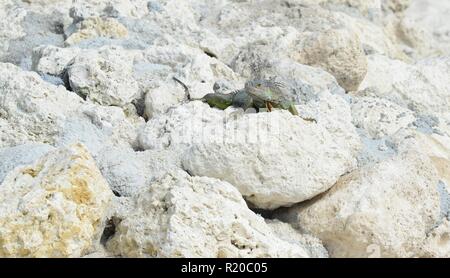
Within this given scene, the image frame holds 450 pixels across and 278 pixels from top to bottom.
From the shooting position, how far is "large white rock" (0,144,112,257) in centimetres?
321

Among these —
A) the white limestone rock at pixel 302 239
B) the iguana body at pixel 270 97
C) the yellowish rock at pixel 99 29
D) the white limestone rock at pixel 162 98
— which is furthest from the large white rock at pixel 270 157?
the yellowish rock at pixel 99 29

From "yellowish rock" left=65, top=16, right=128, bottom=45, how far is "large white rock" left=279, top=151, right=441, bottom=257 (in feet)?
7.56

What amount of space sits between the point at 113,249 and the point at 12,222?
1.53 ft

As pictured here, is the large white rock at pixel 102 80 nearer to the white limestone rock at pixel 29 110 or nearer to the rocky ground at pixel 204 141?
the rocky ground at pixel 204 141

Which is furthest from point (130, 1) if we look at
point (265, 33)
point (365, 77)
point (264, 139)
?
point (264, 139)

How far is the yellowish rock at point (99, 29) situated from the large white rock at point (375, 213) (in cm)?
→ 230

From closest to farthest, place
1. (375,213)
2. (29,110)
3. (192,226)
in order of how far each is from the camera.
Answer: (192,226) → (375,213) → (29,110)

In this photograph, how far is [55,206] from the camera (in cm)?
326

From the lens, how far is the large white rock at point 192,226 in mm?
3141

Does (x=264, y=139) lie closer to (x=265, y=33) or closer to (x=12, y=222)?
(x=12, y=222)

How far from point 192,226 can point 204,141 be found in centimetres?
70

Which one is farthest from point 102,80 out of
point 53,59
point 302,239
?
point 302,239

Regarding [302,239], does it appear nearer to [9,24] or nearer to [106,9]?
[106,9]

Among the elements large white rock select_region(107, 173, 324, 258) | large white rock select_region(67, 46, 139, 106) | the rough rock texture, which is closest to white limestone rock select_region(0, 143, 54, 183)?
large white rock select_region(107, 173, 324, 258)
